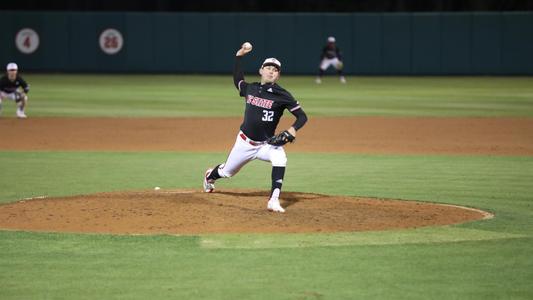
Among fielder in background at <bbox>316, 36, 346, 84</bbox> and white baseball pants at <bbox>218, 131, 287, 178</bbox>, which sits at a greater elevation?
white baseball pants at <bbox>218, 131, 287, 178</bbox>

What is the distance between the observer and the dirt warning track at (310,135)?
19.1 meters

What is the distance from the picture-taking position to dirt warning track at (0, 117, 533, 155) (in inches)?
752

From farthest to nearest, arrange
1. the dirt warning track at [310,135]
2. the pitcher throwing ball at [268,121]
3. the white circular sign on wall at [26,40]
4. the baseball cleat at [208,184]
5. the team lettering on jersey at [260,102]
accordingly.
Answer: the white circular sign on wall at [26,40] → the dirt warning track at [310,135] → the baseball cleat at [208,184] → the team lettering on jersey at [260,102] → the pitcher throwing ball at [268,121]

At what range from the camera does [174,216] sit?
35.6 feet

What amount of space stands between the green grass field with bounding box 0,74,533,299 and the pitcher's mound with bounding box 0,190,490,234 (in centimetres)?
38

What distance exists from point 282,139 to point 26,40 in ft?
107

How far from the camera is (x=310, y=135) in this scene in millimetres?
21297

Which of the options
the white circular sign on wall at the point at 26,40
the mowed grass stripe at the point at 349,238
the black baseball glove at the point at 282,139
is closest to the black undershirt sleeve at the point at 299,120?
the black baseball glove at the point at 282,139

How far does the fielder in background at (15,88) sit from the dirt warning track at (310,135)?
0.56 m

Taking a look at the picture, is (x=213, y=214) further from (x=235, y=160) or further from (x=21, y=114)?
(x=21, y=114)

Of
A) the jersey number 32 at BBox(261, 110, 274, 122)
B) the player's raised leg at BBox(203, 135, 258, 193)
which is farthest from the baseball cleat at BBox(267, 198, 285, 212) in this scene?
the jersey number 32 at BBox(261, 110, 274, 122)

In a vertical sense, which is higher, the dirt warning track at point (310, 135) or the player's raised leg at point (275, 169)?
the player's raised leg at point (275, 169)

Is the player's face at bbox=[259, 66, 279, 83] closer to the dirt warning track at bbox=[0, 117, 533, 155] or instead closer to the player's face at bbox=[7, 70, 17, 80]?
the dirt warning track at bbox=[0, 117, 533, 155]
